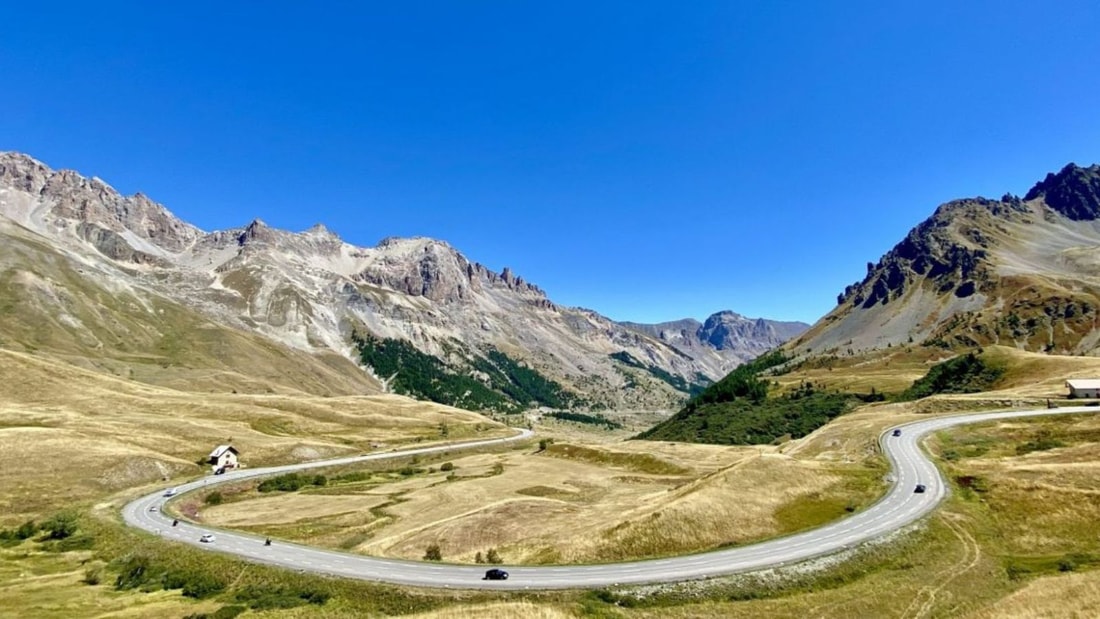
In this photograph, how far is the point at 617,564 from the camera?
6888cm

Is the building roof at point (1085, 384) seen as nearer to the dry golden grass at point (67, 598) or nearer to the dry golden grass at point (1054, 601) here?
the dry golden grass at point (1054, 601)

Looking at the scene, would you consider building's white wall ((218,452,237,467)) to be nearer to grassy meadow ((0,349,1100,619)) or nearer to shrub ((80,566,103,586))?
grassy meadow ((0,349,1100,619))

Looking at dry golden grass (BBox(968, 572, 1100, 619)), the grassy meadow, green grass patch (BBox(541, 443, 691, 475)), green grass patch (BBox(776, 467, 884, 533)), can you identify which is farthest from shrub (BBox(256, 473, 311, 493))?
dry golden grass (BBox(968, 572, 1100, 619))

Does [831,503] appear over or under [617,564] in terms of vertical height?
under

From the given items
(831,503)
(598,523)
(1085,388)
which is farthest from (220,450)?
(1085,388)

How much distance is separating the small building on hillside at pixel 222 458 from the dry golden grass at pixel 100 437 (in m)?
4.17

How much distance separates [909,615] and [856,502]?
3179 centimetres

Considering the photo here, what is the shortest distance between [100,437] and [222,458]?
2835 centimetres

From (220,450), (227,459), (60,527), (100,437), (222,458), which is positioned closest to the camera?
(60,527)

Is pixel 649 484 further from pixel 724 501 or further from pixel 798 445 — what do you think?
pixel 724 501

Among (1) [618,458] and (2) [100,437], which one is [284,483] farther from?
(1) [618,458]

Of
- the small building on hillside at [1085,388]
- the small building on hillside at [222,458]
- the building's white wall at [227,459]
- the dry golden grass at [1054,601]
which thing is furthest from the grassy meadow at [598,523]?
the building's white wall at [227,459]

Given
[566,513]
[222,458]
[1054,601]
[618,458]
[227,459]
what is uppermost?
[222,458]

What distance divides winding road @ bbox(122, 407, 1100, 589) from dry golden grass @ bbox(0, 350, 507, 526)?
29.1 m
